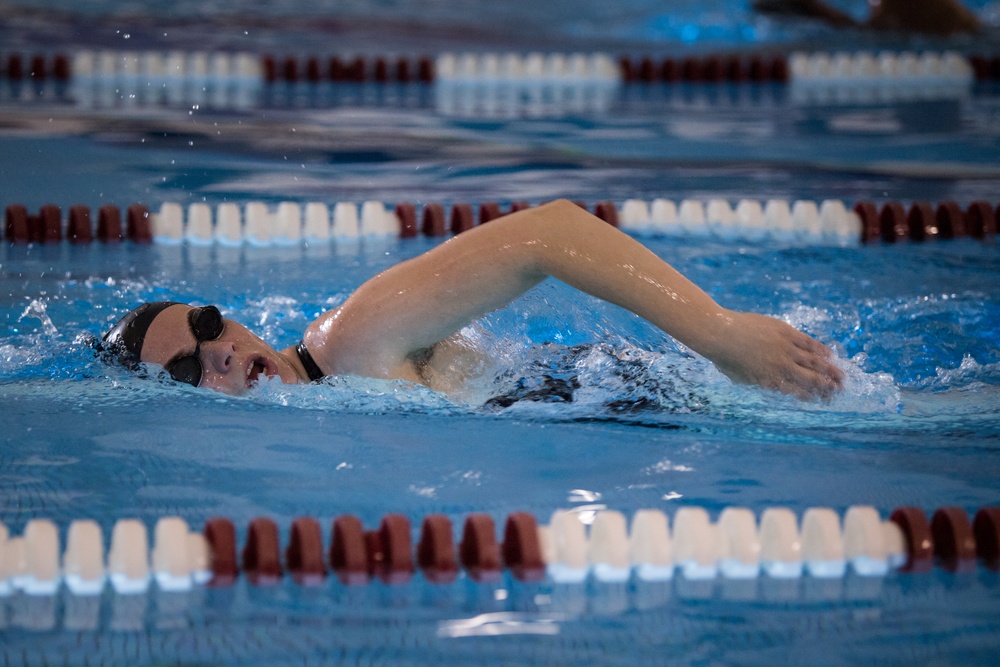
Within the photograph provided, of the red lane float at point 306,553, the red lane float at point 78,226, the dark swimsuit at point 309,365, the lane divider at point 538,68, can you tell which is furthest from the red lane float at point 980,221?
the red lane float at point 78,226

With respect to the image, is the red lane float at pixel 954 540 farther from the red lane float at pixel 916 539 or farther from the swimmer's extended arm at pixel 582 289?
the swimmer's extended arm at pixel 582 289

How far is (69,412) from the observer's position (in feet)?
9.02

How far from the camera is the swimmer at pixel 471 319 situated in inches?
93.6

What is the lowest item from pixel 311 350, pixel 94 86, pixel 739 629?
pixel 739 629

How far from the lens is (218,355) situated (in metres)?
2.59

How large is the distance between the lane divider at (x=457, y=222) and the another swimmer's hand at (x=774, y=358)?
71.8 inches

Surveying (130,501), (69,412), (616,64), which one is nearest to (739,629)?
(130,501)

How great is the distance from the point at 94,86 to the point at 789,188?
3.48m

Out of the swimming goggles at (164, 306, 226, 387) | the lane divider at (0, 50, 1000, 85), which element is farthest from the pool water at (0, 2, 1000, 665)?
the lane divider at (0, 50, 1000, 85)

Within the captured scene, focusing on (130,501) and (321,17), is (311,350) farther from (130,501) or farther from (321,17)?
(321,17)

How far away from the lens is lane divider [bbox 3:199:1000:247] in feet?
13.6

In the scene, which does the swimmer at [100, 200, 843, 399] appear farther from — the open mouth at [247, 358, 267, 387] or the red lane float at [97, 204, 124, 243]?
the red lane float at [97, 204, 124, 243]

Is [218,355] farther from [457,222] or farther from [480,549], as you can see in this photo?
[457,222]

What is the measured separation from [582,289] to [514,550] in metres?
0.58
